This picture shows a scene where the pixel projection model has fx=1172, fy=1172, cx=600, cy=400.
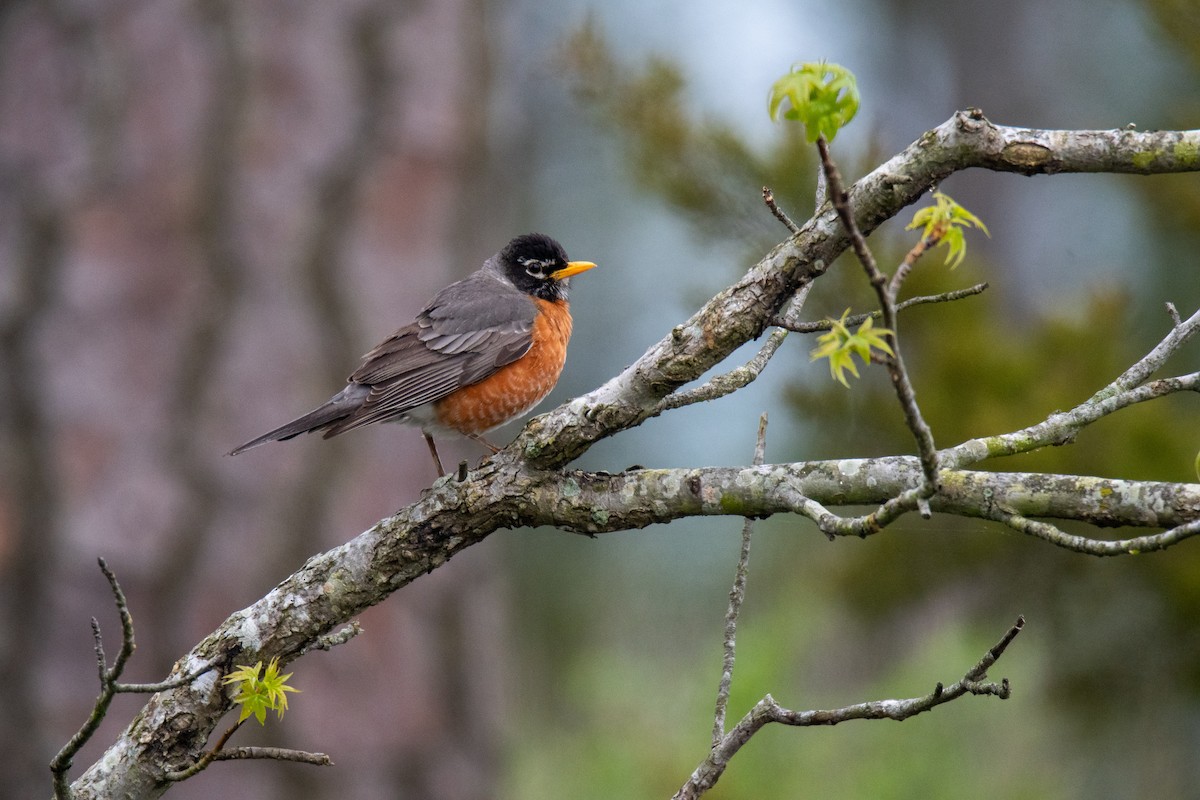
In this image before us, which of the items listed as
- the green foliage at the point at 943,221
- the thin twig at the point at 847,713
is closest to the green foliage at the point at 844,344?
the green foliage at the point at 943,221

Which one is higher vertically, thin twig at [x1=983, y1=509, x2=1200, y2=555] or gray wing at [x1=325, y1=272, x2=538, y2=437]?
gray wing at [x1=325, y1=272, x2=538, y2=437]

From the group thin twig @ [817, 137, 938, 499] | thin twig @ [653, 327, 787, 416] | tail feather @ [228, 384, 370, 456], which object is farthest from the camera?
tail feather @ [228, 384, 370, 456]

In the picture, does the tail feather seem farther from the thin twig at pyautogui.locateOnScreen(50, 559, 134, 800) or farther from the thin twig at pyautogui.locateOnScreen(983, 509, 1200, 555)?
the thin twig at pyautogui.locateOnScreen(983, 509, 1200, 555)

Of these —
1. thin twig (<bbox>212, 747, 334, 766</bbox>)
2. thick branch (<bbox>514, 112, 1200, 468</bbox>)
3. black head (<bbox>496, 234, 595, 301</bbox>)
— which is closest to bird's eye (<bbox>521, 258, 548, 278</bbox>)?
black head (<bbox>496, 234, 595, 301</bbox>)

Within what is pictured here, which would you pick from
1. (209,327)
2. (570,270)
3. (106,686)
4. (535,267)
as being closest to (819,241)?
(106,686)

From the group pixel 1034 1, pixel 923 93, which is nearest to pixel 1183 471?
pixel 923 93

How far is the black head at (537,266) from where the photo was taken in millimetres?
4977

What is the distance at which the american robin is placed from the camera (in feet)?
12.6

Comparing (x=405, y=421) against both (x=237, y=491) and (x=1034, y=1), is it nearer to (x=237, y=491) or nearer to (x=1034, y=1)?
(x=237, y=491)

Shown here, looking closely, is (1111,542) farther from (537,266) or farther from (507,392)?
(537,266)

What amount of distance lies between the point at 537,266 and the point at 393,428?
0.97 metres

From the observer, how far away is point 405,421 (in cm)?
406

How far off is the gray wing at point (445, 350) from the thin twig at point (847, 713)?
1871 mm

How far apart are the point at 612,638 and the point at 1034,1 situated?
6877mm
